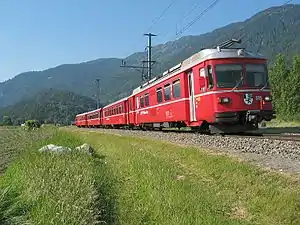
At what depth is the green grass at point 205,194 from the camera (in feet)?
20.7

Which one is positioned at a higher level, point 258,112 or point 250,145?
point 258,112

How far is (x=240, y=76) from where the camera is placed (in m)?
15.9

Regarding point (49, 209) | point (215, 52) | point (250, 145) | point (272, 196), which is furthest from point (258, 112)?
point (49, 209)

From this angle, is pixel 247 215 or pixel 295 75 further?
pixel 295 75

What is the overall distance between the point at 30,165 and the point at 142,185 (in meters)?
3.57

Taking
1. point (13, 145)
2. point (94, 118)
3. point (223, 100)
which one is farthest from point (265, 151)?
point (94, 118)

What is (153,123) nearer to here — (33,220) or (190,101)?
(190,101)

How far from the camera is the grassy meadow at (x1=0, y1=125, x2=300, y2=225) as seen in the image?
6.29 meters

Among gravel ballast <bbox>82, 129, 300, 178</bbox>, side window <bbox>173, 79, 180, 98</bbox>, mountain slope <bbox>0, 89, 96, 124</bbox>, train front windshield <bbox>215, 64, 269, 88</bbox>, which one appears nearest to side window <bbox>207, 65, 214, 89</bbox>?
train front windshield <bbox>215, 64, 269, 88</bbox>

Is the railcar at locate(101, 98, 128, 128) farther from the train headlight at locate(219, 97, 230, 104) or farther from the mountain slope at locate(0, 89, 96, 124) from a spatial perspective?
the mountain slope at locate(0, 89, 96, 124)

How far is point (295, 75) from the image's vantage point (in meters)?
63.5

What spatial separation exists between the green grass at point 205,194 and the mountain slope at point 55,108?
134034mm

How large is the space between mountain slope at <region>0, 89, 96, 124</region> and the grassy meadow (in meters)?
134

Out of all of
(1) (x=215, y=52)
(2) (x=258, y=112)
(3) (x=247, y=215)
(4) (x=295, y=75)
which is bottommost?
(3) (x=247, y=215)
